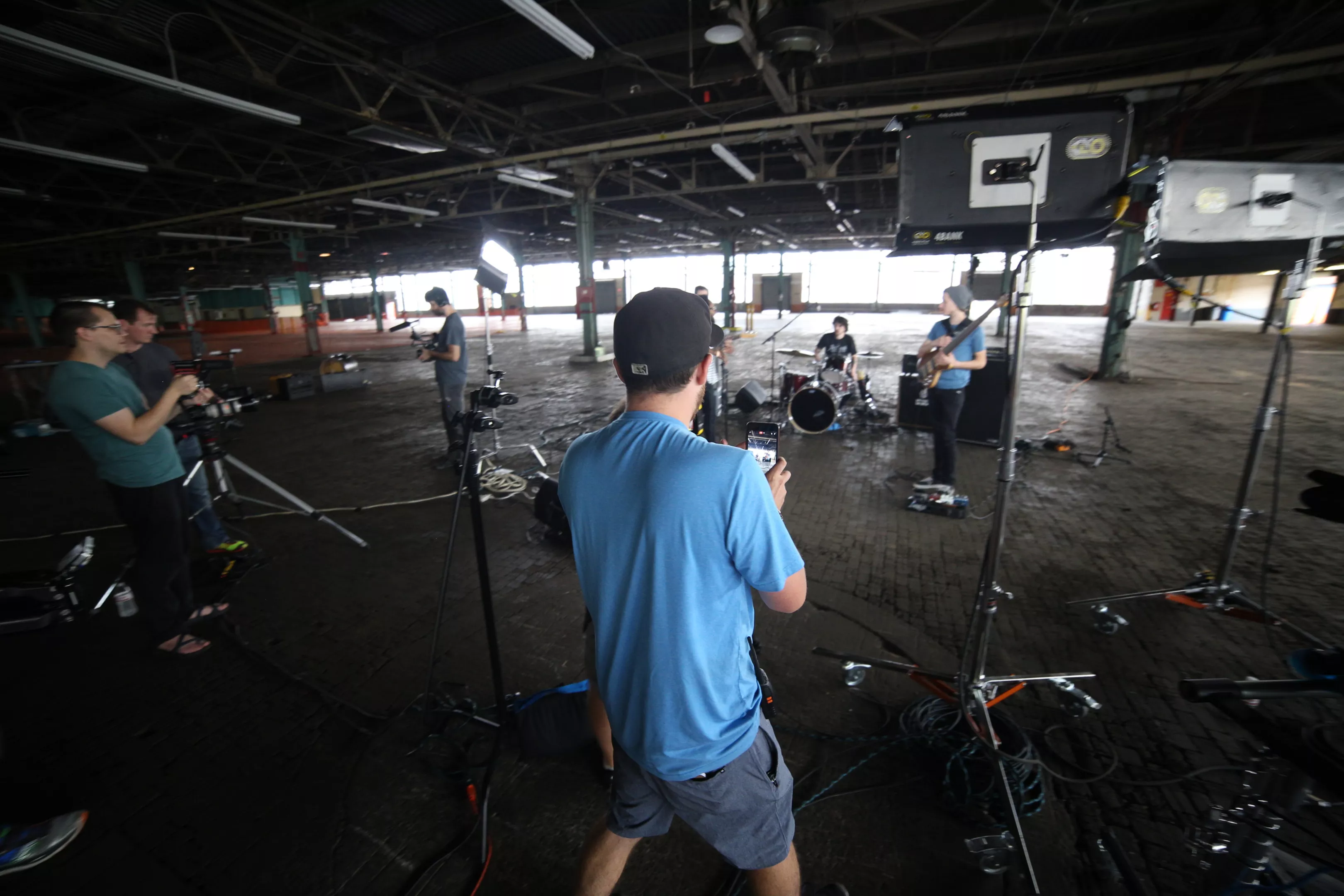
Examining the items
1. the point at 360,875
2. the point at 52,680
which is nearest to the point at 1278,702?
the point at 360,875

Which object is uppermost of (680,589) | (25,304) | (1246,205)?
(25,304)

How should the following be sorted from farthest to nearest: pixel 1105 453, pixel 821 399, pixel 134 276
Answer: pixel 134 276, pixel 821 399, pixel 1105 453

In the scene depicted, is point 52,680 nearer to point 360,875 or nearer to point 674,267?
point 360,875

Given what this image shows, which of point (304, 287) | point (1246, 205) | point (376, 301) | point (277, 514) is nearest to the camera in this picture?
point (1246, 205)

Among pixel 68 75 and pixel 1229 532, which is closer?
pixel 1229 532

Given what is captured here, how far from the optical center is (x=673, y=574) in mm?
1191

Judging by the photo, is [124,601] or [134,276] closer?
[124,601]

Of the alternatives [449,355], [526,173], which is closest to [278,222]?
[526,173]

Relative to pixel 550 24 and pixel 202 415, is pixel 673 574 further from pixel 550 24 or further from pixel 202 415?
pixel 550 24

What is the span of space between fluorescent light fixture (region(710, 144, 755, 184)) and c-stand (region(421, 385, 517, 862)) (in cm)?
827

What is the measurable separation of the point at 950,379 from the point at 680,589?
4.87m

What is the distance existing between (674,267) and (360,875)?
37.7 metres

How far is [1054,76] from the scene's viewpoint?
7645mm

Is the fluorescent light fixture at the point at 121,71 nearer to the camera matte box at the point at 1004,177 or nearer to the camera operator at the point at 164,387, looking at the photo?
the camera operator at the point at 164,387
